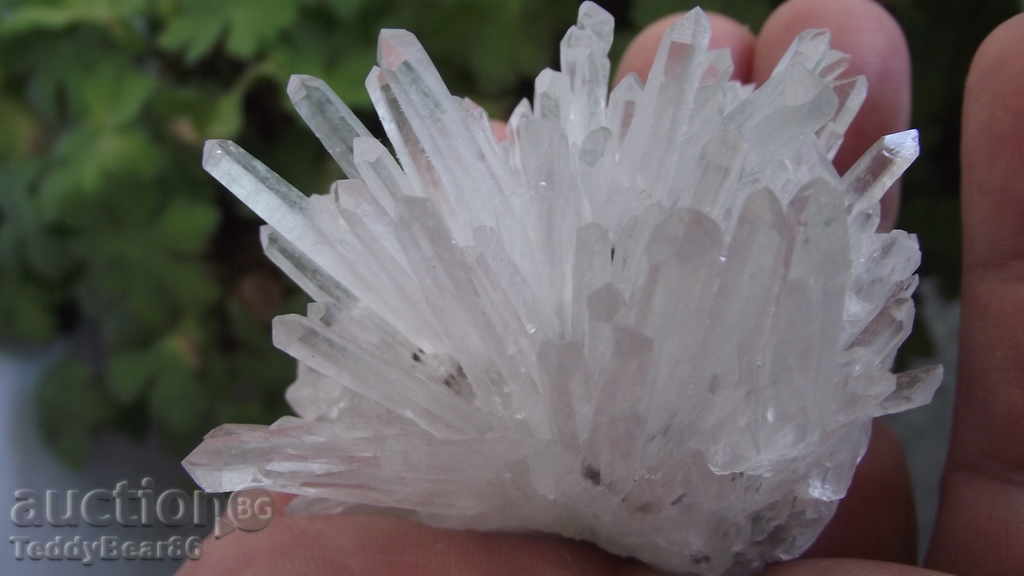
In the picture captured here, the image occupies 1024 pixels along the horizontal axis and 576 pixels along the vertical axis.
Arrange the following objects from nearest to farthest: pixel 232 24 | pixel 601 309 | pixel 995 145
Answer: pixel 601 309, pixel 995 145, pixel 232 24

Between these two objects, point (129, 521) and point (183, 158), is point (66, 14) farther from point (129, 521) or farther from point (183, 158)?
point (129, 521)

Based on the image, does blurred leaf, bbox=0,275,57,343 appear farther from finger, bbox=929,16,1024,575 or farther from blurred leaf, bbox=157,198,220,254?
finger, bbox=929,16,1024,575

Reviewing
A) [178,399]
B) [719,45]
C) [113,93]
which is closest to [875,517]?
[719,45]

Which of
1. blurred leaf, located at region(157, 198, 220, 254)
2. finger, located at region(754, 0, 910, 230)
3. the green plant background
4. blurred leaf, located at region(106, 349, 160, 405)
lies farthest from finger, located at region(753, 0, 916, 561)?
blurred leaf, located at region(106, 349, 160, 405)

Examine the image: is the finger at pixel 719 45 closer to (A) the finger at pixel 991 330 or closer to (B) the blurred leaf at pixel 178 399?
(A) the finger at pixel 991 330

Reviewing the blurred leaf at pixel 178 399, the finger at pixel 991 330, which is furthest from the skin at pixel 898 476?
the blurred leaf at pixel 178 399

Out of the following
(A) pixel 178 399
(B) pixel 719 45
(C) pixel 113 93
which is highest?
(C) pixel 113 93
